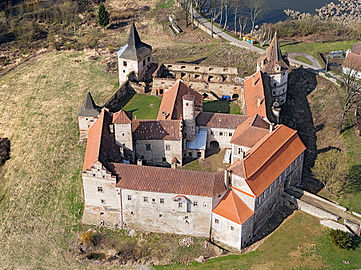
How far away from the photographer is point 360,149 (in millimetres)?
83312

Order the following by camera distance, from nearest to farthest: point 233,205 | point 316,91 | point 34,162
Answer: point 233,205, point 34,162, point 316,91

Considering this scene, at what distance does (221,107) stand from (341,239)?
4074 centimetres

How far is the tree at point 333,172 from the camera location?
74.1 m

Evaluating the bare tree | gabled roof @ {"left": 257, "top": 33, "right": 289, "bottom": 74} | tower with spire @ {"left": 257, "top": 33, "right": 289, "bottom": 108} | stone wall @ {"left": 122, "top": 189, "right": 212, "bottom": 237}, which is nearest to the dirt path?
tower with spire @ {"left": 257, "top": 33, "right": 289, "bottom": 108}

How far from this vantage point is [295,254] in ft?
216

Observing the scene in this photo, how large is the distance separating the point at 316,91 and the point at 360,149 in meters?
23.2

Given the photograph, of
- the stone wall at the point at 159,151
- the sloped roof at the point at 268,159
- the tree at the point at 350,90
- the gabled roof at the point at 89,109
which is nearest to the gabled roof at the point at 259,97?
the sloped roof at the point at 268,159

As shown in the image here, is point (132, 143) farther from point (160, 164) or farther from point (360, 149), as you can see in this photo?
point (360, 149)

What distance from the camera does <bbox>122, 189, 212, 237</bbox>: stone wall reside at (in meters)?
67.9

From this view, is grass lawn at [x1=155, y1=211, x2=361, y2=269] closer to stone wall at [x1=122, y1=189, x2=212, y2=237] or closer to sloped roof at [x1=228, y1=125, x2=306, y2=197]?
stone wall at [x1=122, y1=189, x2=212, y2=237]

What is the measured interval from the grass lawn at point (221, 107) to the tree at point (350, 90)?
20.7 meters

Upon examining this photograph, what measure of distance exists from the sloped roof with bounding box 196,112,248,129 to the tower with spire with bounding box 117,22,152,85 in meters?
→ 29.1

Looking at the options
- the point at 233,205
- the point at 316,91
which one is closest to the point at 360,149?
the point at 316,91

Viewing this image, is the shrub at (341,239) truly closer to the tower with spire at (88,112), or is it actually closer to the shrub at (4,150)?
the tower with spire at (88,112)
